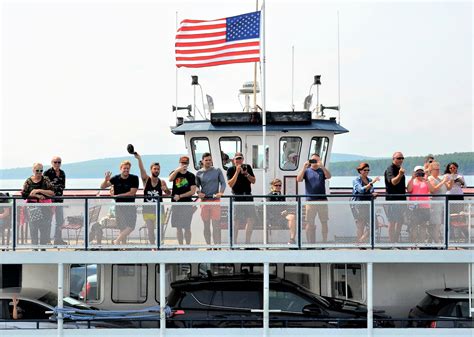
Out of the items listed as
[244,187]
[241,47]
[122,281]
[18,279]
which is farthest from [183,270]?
[241,47]

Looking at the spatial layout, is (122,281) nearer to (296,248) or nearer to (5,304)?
(5,304)

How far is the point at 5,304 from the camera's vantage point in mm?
13242

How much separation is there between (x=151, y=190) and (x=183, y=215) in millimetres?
917

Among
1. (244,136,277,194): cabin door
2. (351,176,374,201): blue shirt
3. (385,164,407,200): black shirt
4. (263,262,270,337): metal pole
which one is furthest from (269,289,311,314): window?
(244,136,277,194): cabin door

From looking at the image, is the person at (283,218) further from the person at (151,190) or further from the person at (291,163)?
the person at (291,163)

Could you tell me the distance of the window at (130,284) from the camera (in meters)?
14.4

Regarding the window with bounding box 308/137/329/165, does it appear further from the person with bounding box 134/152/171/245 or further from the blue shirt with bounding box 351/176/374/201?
the person with bounding box 134/152/171/245

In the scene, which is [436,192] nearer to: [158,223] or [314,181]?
[314,181]

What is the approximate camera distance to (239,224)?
12.8 metres

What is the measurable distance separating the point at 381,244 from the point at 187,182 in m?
3.36

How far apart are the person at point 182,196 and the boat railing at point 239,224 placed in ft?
0.05

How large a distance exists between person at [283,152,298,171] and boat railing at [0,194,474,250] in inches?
106

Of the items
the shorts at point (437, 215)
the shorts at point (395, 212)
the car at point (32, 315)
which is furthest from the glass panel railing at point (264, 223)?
the car at point (32, 315)

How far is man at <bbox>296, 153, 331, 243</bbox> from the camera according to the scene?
1280 cm
